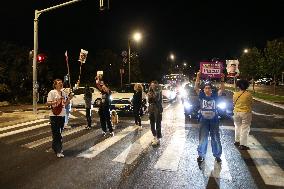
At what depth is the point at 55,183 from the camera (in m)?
7.02

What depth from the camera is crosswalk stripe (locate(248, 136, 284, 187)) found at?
24.0ft

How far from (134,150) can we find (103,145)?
1203 millimetres

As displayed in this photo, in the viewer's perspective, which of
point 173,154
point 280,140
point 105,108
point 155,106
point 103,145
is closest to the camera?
point 173,154

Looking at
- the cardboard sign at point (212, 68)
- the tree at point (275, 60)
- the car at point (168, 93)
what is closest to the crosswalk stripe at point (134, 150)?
the cardboard sign at point (212, 68)

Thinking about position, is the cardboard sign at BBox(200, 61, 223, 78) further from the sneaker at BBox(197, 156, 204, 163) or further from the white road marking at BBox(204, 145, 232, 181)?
the sneaker at BBox(197, 156, 204, 163)

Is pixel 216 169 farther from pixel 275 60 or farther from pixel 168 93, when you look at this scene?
pixel 275 60

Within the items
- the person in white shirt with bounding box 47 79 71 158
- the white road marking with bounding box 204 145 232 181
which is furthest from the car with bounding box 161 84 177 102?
the white road marking with bounding box 204 145 232 181

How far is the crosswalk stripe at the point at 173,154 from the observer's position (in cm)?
841

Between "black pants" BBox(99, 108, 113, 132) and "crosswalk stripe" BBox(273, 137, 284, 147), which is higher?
"black pants" BBox(99, 108, 113, 132)

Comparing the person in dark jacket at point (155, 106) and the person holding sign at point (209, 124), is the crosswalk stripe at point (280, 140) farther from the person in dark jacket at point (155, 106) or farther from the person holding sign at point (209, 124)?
the person in dark jacket at point (155, 106)

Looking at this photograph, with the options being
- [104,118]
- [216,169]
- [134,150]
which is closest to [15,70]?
[104,118]

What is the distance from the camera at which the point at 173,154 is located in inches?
383

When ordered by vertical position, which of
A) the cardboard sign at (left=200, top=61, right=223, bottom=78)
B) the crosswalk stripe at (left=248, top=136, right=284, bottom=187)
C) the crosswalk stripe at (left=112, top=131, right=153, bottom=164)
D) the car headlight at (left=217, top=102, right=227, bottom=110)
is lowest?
the crosswalk stripe at (left=248, top=136, right=284, bottom=187)

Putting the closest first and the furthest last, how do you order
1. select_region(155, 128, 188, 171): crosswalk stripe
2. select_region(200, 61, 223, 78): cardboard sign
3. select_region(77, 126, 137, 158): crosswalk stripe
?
select_region(155, 128, 188, 171): crosswalk stripe < select_region(77, 126, 137, 158): crosswalk stripe < select_region(200, 61, 223, 78): cardboard sign
